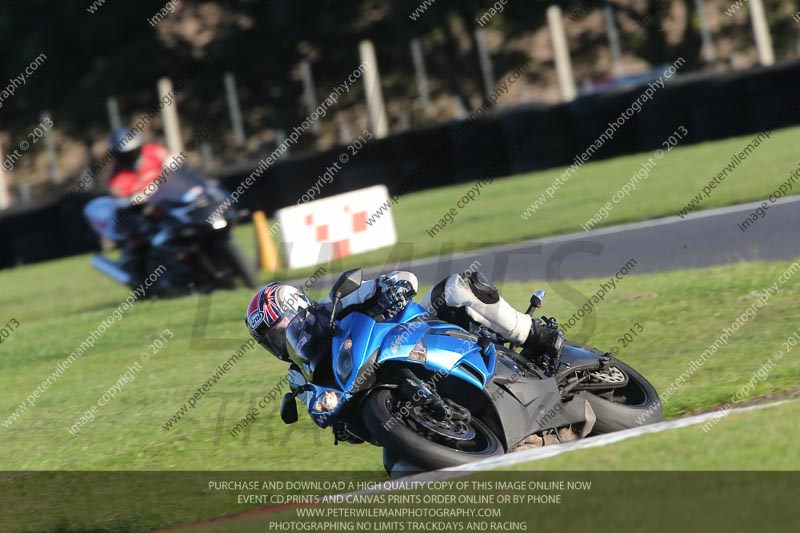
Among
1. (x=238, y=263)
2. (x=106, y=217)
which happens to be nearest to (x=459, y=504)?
(x=238, y=263)

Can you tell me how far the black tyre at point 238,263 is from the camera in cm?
1277

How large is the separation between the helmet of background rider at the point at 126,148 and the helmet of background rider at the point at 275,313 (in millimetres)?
7497

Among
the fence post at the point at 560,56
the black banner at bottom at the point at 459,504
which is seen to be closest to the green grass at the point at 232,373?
the black banner at bottom at the point at 459,504

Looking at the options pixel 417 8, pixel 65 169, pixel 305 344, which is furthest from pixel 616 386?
pixel 65 169

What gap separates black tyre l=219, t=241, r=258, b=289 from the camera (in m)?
12.8

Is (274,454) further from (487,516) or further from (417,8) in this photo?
(417,8)

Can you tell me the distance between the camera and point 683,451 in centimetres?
480

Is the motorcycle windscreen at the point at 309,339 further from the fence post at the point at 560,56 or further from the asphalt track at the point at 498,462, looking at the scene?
the fence post at the point at 560,56

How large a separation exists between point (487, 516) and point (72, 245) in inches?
711

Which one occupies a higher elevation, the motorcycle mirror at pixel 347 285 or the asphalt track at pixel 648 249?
the motorcycle mirror at pixel 347 285

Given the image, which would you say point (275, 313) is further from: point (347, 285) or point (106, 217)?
point (106, 217)

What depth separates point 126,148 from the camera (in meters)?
12.8

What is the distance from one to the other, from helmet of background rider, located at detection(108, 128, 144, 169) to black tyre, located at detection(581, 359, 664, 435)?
26.0ft

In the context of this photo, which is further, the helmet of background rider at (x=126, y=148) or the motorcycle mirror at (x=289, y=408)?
the helmet of background rider at (x=126, y=148)
